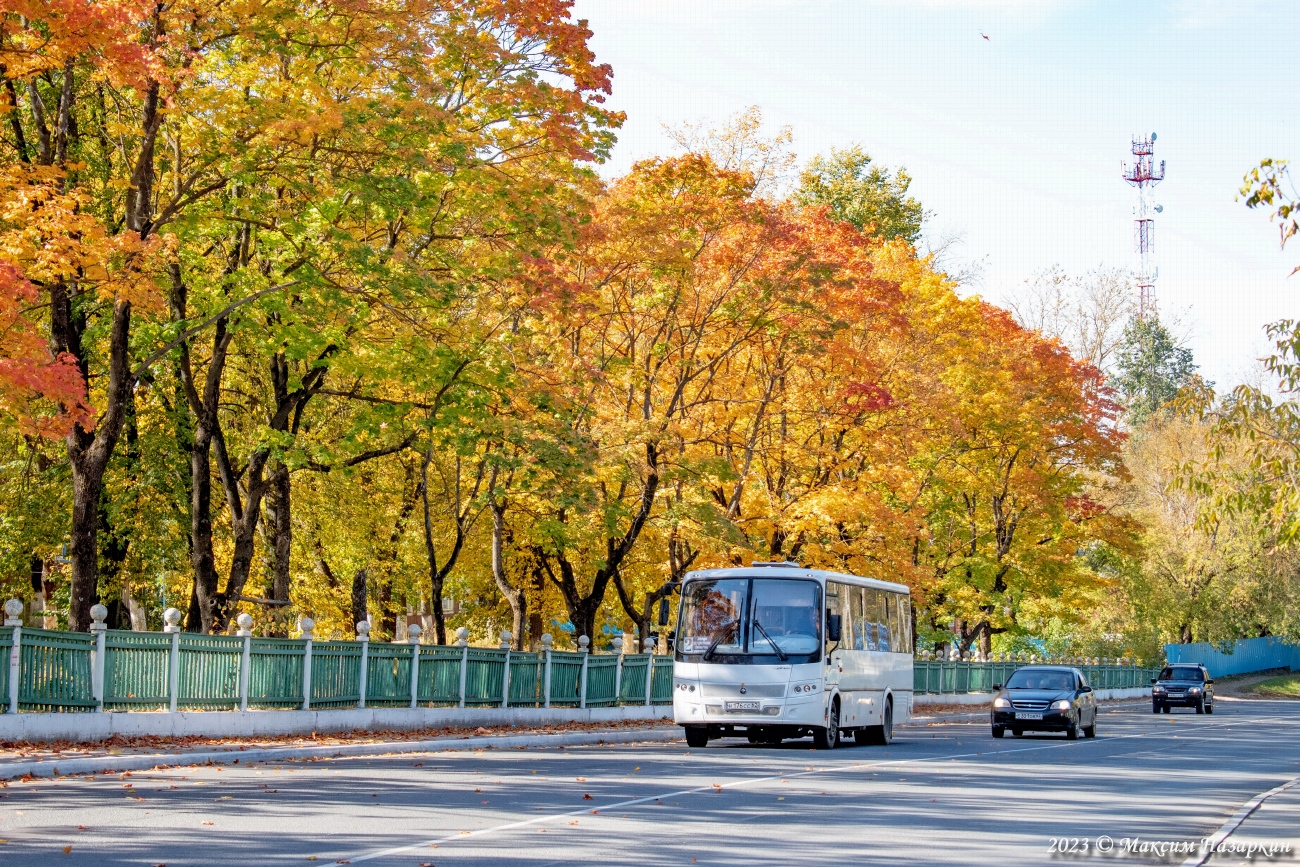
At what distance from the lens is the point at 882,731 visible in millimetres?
29281

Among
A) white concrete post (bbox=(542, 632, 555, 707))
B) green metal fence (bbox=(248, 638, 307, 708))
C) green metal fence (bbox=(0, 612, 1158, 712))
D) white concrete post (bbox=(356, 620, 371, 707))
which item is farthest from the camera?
white concrete post (bbox=(542, 632, 555, 707))

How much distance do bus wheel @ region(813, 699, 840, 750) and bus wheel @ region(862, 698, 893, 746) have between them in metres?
2.29

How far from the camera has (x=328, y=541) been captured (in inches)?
1592

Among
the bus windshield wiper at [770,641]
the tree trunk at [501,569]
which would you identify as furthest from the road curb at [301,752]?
the tree trunk at [501,569]

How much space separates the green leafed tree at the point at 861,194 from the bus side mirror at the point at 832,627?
1656 inches

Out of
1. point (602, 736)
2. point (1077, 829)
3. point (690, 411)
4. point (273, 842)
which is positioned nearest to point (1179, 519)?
point (690, 411)

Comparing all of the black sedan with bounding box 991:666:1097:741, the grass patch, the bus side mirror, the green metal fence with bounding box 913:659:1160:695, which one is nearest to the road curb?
the bus side mirror

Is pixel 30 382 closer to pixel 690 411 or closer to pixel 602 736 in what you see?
pixel 602 736

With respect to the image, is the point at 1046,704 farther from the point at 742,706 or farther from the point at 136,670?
the point at 136,670

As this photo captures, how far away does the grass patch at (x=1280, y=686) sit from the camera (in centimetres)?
7658

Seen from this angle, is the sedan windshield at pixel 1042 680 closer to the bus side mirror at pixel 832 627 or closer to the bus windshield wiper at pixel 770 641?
the bus side mirror at pixel 832 627

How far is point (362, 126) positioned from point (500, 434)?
6.02 meters

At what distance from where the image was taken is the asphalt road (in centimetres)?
1095

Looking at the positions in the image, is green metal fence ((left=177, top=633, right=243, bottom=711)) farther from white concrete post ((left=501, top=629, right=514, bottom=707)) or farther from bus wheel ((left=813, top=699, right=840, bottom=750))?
bus wheel ((left=813, top=699, right=840, bottom=750))
